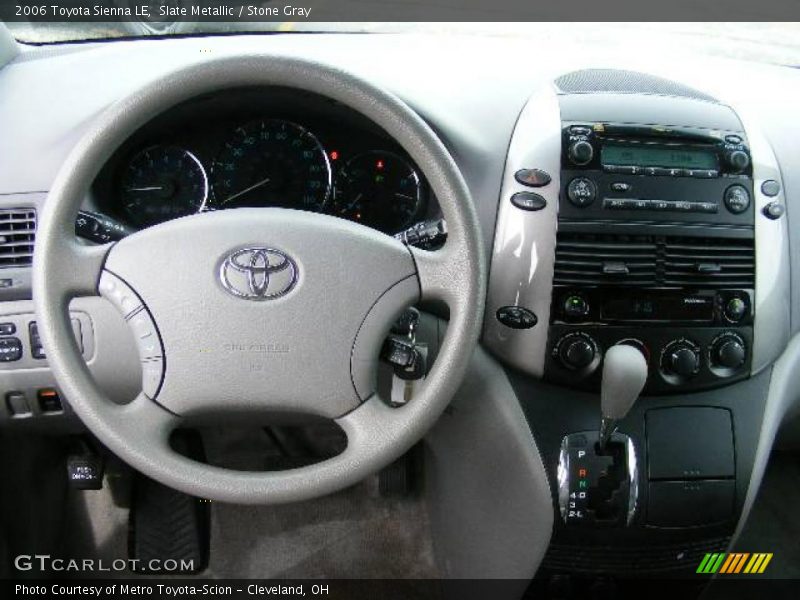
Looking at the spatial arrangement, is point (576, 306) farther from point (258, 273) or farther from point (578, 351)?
point (258, 273)

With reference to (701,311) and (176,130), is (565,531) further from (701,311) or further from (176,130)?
(176,130)

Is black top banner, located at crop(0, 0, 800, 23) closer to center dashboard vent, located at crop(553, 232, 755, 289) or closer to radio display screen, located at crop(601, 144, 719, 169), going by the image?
radio display screen, located at crop(601, 144, 719, 169)

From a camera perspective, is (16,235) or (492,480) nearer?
(16,235)

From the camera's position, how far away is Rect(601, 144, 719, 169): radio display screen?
4.82ft

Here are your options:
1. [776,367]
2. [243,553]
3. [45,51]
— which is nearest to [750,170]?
[776,367]

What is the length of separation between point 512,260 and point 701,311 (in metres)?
0.36

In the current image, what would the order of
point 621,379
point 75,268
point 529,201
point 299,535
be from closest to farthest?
1. point 75,268
2. point 621,379
3. point 529,201
4. point 299,535

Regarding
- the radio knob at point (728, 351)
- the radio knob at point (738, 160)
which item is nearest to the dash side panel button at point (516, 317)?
the radio knob at point (728, 351)

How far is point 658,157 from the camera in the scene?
4.86 feet

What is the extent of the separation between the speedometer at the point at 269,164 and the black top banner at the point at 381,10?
0.32 meters

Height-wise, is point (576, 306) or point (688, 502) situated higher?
point (576, 306)

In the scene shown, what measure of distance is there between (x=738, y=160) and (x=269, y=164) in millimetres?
856

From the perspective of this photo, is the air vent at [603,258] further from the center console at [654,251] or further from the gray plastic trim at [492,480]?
the gray plastic trim at [492,480]

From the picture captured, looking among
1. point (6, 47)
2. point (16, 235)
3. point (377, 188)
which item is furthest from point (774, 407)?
→ point (6, 47)
